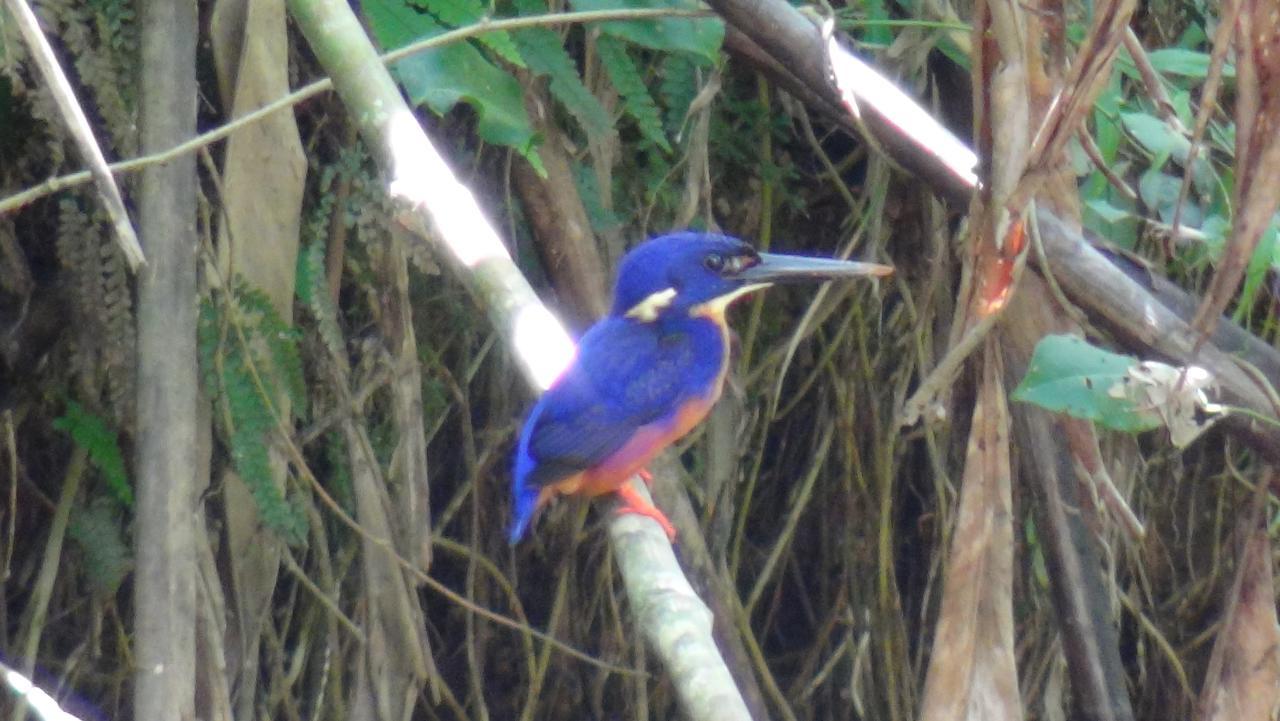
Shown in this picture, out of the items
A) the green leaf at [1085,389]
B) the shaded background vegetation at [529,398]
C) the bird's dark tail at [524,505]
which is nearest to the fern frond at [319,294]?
the shaded background vegetation at [529,398]

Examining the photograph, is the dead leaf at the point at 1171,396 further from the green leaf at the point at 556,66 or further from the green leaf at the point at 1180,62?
the green leaf at the point at 556,66

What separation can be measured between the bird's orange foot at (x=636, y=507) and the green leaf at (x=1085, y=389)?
50 cm

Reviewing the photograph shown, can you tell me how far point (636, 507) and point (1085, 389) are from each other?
0.62 meters

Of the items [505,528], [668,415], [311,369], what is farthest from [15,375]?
[668,415]

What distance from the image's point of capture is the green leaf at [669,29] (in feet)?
7.66

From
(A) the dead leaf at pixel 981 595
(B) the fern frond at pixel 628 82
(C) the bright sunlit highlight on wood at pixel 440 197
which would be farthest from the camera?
(B) the fern frond at pixel 628 82

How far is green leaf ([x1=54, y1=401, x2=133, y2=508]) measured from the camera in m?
2.46

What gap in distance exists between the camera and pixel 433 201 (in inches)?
66.9

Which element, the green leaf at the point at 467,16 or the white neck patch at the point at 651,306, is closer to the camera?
the green leaf at the point at 467,16

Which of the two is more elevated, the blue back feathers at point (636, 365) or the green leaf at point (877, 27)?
the green leaf at point (877, 27)

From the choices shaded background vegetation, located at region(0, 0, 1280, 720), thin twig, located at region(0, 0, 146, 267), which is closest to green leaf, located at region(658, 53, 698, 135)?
shaded background vegetation, located at region(0, 0, 1280, 720)

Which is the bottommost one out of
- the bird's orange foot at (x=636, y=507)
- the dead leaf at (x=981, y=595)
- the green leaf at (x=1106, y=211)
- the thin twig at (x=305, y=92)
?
the dead leaf at (x=981, y=595)

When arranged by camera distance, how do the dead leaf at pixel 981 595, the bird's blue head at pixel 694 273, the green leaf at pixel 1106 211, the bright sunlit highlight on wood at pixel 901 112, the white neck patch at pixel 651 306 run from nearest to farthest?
the dead leaf at pixel 981 595 < the bright sunlit highlight on wood at pixel 901 112 < the green leaf at pixel 1106 211 < the bird's blue head at pixel 694 273 < the white neck patch at pixel 651 306

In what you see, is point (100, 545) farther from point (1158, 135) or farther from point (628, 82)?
point (1158, 135)
